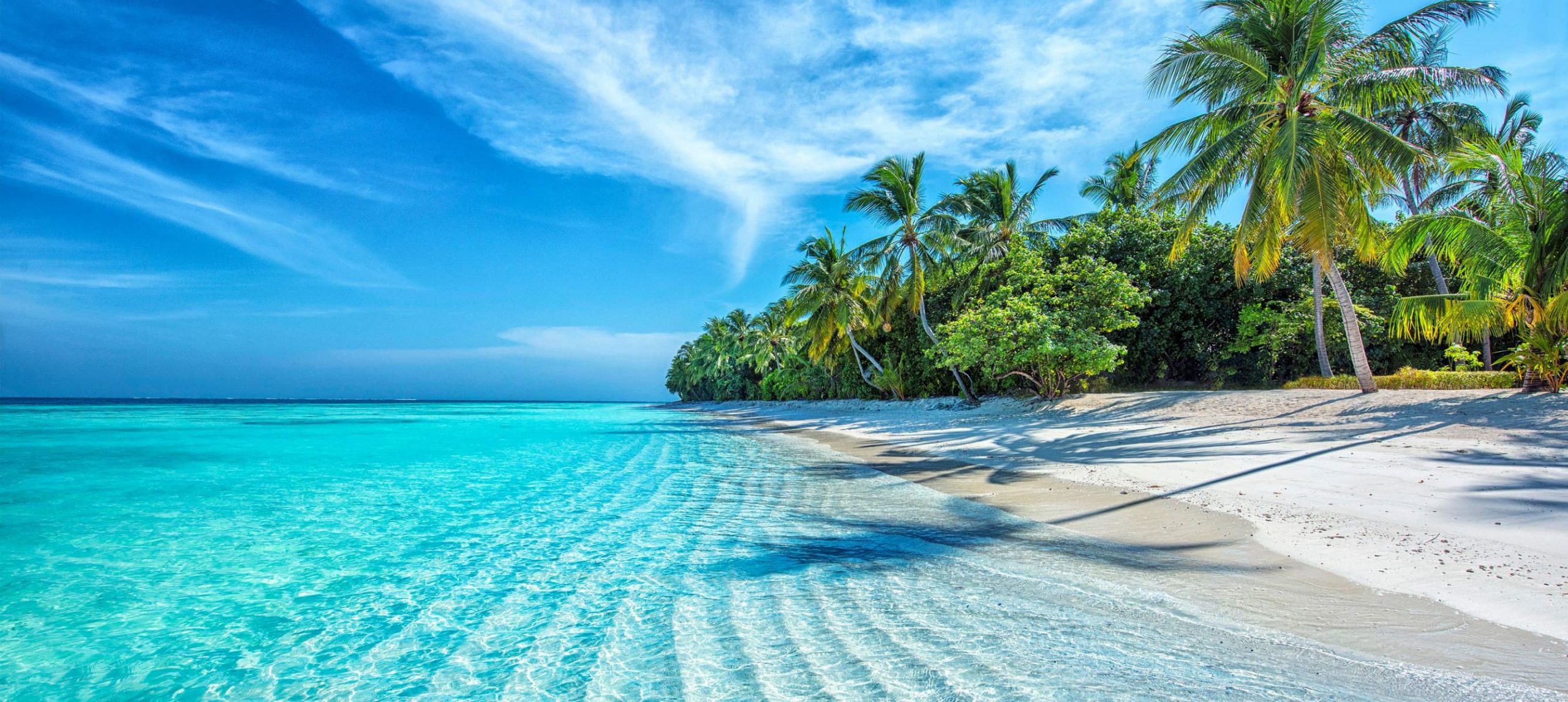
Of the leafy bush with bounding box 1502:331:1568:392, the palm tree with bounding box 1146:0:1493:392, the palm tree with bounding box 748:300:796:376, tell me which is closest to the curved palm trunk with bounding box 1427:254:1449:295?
the palm tree with bounding box 1146:0:1493:392

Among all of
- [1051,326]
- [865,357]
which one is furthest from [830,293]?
[1051,326]

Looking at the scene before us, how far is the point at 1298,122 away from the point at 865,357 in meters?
20.4

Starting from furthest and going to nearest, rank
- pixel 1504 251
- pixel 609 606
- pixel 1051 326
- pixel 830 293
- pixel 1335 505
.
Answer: pixel 830 293 < pixel 1051 326 < pixel 1504 251 < pixel 1335 505 < pixel 609 606

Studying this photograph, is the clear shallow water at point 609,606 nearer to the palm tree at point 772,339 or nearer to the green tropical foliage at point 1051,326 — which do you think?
the green tropical foliage at point 1051,326

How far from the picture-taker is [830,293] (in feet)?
91.1

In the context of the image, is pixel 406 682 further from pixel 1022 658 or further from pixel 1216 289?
pixel 1216 289

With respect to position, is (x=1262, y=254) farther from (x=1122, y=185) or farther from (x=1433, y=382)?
(x=1122, y=185)

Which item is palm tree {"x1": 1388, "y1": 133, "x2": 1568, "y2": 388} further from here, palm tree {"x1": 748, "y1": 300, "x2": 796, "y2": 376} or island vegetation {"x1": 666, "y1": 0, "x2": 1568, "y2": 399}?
palm tree {"x1": 748, "y1": 300, "x2": 796, "y2": 376}

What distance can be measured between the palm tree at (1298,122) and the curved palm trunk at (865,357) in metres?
15.7

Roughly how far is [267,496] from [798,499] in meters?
7.95

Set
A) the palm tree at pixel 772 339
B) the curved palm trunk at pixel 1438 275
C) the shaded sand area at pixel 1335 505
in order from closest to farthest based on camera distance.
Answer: the shaded sand area at pixel 1335 505
the curved palm trunk at pixel 1438 275
the palm tree at pixel 772 339

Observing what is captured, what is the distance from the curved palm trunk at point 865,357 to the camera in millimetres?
28439

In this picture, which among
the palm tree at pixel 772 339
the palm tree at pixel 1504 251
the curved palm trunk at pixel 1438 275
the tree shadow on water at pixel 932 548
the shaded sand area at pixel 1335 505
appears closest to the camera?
the shaded sand area at pixel 1335 505

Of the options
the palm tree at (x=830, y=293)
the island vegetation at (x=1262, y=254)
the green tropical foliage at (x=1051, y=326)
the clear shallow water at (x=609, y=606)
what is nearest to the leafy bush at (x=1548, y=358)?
the island vegetation at (x=1262, y=254)
